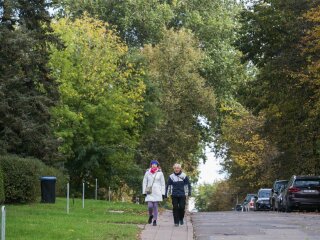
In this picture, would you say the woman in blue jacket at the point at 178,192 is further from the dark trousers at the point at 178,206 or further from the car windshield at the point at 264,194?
the car windshield at the point at 264,194

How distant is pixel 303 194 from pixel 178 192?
15.7 meters

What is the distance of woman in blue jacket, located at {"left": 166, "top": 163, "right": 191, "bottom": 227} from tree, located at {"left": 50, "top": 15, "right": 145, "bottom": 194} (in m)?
22.2

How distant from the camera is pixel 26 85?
36.0 m

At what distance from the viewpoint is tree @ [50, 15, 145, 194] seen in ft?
148

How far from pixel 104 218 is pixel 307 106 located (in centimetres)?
1724

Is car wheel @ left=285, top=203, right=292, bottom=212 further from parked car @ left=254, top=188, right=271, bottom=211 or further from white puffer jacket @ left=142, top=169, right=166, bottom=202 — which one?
white puffer jacket @ left=142, top=169, right=166, bottom=202

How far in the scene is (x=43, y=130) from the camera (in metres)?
36.8

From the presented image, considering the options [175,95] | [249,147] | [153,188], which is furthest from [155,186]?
[249,147]

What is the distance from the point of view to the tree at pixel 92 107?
45156 millimetres

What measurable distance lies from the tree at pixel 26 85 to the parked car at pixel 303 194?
1083 cm

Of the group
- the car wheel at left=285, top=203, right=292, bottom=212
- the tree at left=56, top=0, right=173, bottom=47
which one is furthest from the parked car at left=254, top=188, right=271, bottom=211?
the tree at left=56, top=0, right=173, bottom=47

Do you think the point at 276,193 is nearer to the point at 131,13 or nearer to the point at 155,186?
the point at 155,186

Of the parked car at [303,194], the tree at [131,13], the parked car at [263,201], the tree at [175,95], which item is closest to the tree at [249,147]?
the tree at [175,95]

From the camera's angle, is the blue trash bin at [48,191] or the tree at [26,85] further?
the blue trash bin at [48,191]
